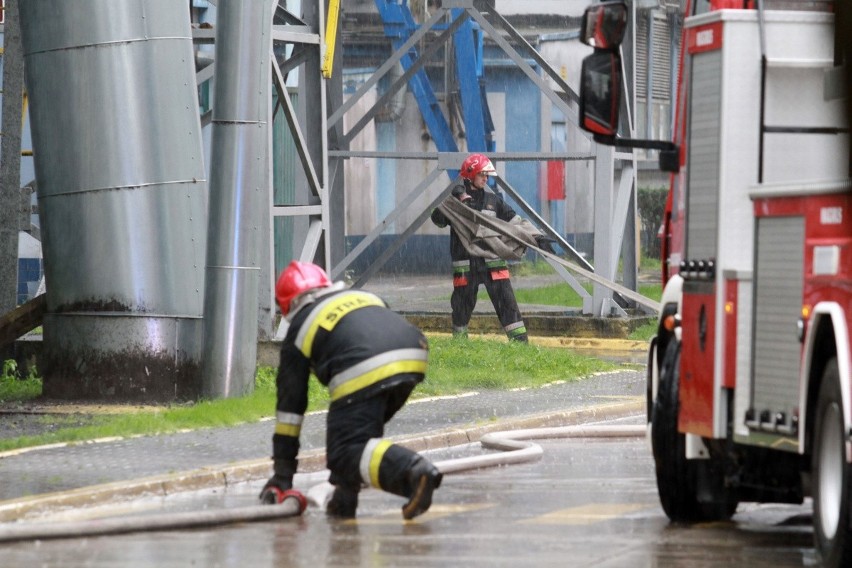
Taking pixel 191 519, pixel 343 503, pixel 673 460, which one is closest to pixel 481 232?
pixel 343 503

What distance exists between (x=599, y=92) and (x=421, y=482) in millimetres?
2083

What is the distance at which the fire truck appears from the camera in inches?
279

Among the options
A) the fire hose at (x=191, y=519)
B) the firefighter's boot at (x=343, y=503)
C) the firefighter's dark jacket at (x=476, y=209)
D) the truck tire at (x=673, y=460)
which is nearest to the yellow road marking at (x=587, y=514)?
the truck tire at (x=673, y=460)

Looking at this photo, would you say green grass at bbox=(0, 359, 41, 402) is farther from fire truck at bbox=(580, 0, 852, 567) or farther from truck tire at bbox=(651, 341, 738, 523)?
fire truck at bbox=(580, 0, 852, 567)

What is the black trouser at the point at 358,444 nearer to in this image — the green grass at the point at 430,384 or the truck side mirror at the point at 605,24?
the truck side mirror at the point at 605,24

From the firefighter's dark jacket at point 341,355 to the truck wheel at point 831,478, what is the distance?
2488mm

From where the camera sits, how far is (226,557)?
26.2 feet

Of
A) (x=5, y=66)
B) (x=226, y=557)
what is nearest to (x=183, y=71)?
(x=5, y=66)

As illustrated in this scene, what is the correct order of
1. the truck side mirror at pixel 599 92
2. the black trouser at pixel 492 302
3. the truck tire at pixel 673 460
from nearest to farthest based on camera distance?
the truck side mirror at pixel 599 92 < the truck tire at pixel 673 460 < the black trouser at pixel 492 302

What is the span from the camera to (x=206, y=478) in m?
10.3

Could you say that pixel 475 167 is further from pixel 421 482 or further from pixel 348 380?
pixel 421 482

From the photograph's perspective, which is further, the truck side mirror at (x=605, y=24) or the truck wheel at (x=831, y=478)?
the truck side mirror at (x=605, y=24)

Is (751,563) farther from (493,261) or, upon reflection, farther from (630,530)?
(493,261)

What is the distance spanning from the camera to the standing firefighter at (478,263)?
63.0ft
